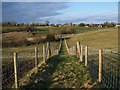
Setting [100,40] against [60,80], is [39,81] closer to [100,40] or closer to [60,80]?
[60,80]

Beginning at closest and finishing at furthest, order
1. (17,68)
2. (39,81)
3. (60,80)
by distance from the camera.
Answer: (17,68)
(39,81)
(60,80)

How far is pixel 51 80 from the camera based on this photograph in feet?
56.1

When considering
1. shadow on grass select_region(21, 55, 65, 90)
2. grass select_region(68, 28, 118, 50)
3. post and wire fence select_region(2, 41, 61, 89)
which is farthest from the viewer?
grass select_region(68, 28, 118, 50)

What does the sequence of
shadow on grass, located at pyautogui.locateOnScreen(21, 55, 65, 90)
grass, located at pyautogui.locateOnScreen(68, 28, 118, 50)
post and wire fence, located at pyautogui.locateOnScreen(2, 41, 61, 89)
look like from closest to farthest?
post and wire fence, located at pyautogui.locateOnScreen(2, 41, 61, 89) → shadow on grass, located at pyautogui.locateOnScreen(21, 55, 65, 90) → grass, located at pyautogui.locateOnScreen(68, 28, 118, 50)

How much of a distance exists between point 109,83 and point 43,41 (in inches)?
2720

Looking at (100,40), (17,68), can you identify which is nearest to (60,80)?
(17,68)

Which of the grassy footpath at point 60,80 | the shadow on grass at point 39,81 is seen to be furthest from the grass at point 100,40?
the grassy footpath at point 60,80

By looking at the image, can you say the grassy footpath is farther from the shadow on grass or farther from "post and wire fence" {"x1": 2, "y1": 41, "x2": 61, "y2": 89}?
"post and wire fence" {"x1": 2, "y1": 41, "x2": 61, "y2": 89}

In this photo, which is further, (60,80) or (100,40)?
(100,40)

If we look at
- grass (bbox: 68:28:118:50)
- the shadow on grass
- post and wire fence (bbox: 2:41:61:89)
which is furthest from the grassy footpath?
grass (bbox: 68:28:118:50)

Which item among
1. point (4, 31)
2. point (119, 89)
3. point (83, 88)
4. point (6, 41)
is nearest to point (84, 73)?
point (83, 88)

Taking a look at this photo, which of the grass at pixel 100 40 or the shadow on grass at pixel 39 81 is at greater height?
the shadow on grass at pixel 39 81

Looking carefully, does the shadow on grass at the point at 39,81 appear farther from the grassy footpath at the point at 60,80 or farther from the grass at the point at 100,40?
the grass at the point at 100,40

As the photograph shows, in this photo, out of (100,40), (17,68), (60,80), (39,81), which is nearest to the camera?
(17,68)
